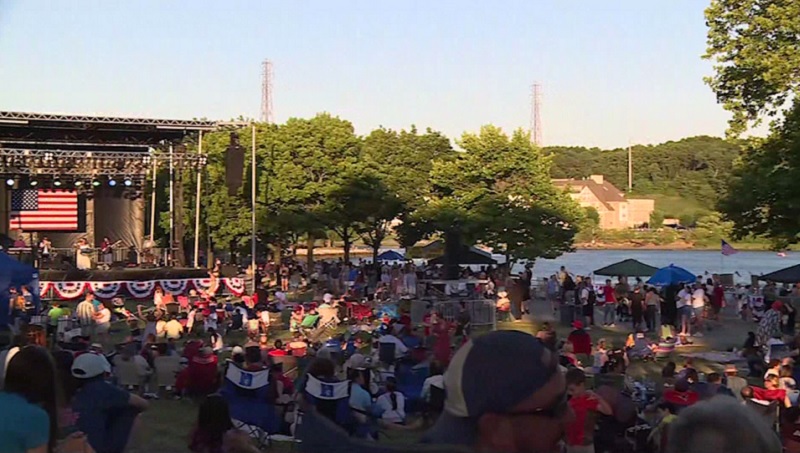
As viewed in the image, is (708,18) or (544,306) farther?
(544,306)

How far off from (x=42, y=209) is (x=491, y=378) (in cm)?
4245

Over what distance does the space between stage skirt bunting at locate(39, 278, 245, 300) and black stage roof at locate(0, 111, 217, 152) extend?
8054 millimetres

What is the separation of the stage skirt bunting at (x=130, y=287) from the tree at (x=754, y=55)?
1624 cm

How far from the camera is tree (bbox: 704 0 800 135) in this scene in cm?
2414

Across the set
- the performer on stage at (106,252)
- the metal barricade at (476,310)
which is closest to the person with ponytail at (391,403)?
the metal barricade at (476,310)

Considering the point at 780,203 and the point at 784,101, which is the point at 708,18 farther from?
the point at 780,203

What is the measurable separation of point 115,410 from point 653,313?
20.3 meters

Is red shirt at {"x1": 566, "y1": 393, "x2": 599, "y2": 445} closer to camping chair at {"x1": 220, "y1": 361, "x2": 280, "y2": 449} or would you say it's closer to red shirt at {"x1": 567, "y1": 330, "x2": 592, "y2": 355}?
camping chair at {"x1": 220, "y1": 361, "x2": 280, "y2": 449}

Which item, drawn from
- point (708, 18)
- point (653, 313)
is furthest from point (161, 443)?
point (708, 18)

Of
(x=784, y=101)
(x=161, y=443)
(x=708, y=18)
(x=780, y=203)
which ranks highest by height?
(x=708, y=18)

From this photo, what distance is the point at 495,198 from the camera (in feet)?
146

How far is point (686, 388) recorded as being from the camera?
10094 millimetres

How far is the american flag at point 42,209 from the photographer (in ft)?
137

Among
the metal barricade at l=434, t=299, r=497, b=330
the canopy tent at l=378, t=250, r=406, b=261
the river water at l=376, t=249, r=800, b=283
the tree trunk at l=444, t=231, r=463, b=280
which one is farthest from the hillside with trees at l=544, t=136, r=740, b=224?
the metal barricade at l=434, t=299, r=497, b=330
